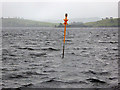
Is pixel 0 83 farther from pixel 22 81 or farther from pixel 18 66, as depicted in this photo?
pixel 18 66

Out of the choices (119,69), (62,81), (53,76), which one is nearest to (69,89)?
(62,81)

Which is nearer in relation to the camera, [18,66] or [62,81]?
[62,81]

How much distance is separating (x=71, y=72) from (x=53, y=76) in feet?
6.32

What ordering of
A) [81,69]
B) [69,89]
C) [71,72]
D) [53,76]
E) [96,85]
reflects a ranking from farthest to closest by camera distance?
[81,69]
[71,72]
[53,76]
[96,85]
[69,89]

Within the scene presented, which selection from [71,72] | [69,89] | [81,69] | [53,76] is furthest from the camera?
[81,69]

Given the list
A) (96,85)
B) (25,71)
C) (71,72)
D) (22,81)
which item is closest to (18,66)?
(25,71)

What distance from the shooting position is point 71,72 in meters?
13.7

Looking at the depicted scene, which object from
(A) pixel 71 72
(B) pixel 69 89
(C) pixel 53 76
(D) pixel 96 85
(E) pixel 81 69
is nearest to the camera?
(B) pixel 69 89

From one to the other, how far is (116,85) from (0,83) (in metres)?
8.31

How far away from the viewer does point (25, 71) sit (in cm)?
1387

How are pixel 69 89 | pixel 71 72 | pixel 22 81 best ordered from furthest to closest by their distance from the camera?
pixel 71 72, pixel 22 81, pixel 69 89

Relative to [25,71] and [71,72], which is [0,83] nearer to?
[25,71]

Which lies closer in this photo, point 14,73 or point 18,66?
point 14,73

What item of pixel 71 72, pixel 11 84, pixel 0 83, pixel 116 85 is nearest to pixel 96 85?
pixel 116 85
